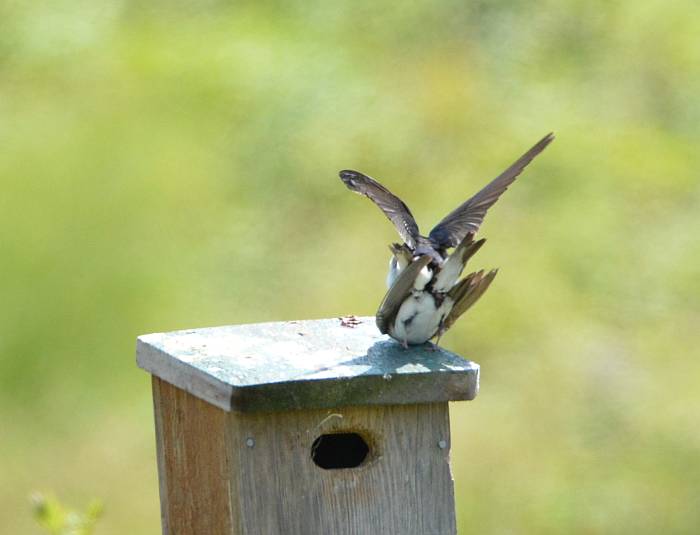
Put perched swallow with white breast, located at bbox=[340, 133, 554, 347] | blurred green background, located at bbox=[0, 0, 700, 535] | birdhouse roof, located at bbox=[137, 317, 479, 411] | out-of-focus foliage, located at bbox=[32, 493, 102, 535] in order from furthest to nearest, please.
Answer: blurred green background, located at bbox=[0, 0, 700, 535], perched swallow with white breast, located at bbox=[340, 133, 554, 347], birdhouse roof, located at bbox=[137, 317, 479, 411], out-of-focus foliage, located at bbox=[32, 493, 102, 535]

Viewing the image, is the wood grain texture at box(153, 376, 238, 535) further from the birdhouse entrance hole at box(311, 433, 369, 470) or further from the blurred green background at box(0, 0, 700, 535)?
the blurred green background at box(0, 0, 700, 535)

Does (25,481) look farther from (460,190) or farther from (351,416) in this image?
(351,416)

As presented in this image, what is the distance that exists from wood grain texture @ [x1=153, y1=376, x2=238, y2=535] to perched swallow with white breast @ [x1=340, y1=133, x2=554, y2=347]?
0.42m

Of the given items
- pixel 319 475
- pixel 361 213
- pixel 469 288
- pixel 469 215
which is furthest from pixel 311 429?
pixel 361 213

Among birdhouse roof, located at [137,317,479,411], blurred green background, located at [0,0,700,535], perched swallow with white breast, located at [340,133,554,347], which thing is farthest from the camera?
blurred green background, located at [0,0,700,535]

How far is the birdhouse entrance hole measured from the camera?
2.91 metres

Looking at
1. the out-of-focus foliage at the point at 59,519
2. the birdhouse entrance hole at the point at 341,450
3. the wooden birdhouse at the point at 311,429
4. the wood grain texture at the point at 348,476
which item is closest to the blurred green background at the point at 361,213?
the birdhouse entrance hole at the point at 341,450

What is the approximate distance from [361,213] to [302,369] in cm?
445

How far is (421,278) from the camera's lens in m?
2.70

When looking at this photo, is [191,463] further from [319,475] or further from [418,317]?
[418,317]

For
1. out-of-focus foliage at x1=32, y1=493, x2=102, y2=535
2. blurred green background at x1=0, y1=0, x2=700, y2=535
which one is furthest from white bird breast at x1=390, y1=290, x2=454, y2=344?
blurred green background at x1=0, y1=0, x2=700, y2=535

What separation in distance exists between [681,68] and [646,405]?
2.47m

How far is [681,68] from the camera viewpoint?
7906 millimetres

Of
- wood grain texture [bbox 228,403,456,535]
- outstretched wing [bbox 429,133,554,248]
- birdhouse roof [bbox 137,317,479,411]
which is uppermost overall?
outstretched wing [bbox 429,133,554,248]
